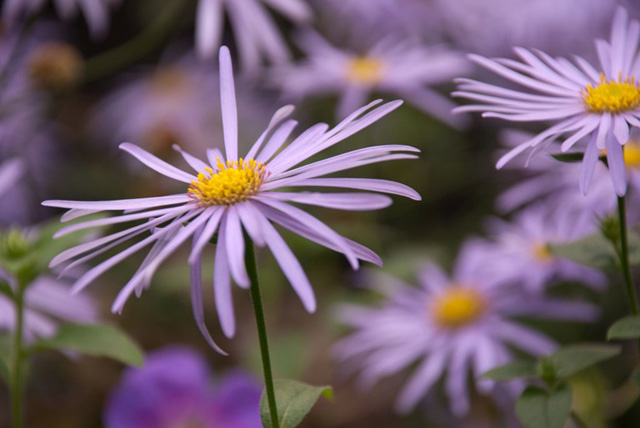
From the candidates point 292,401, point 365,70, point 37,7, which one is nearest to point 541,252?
point 292,401

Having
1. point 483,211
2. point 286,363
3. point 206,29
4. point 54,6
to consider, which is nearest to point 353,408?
point 286,363

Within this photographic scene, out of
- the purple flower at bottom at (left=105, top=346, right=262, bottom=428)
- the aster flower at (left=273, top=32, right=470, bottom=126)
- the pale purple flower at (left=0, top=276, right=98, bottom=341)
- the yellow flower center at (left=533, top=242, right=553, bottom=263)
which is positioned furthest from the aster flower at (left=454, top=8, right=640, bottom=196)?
the aster flower at (left=273, top=32, right=470, bottom=126)

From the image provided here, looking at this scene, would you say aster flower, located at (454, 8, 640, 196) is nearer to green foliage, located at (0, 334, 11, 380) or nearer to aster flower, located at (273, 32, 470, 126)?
green foliage, located at (0, 334, 11, 380)

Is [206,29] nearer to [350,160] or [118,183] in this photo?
[118,183]

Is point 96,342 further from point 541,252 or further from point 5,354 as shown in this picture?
point 541,252

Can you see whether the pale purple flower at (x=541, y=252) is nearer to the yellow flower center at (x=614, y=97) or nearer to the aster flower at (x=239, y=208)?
the yellow flower center at (x=614, y=97)

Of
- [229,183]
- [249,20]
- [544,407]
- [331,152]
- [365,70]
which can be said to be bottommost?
[544,407]
